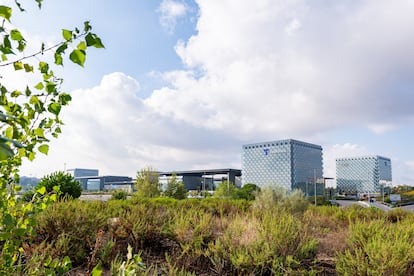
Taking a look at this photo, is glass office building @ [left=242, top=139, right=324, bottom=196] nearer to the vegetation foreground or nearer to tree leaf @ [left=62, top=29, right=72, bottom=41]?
the vegetation foreground

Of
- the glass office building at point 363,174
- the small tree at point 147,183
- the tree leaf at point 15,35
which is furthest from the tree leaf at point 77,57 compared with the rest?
the glass office building at point 363,174

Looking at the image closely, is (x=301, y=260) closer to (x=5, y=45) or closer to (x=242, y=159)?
(x=5, y=45)

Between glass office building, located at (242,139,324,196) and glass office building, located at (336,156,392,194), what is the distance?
25.8m

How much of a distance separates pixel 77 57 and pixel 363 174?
133 meters

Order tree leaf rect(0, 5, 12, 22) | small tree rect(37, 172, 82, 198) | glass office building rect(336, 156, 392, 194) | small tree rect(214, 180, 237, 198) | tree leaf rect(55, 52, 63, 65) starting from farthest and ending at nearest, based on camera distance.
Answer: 1. glass office building rect(336, 156, 392, 194)
2. small tree rect(214, 180, 237, 198)
3. small tree rect(37, 172, 82, 198)
4. tree leaf rect(55, 52, 63, 65)
5. tree leaf rect(0, 5, 12, 22)

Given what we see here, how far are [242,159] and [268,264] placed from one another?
325ft

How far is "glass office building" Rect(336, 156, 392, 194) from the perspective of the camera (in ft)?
375

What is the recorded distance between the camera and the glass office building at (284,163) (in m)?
88.2

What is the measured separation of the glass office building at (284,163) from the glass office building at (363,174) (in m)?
25.8

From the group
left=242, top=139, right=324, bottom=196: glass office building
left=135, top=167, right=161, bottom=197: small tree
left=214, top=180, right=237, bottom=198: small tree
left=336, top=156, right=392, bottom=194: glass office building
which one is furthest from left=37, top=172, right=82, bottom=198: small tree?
A: left=336, top=156, right=392, bottom=194: glass office building

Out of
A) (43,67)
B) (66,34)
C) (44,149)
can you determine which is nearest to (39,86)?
(43,67)

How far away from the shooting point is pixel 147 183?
1094 inches

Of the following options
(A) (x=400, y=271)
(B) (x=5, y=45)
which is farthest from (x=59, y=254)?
(A) (x=400, y=271)

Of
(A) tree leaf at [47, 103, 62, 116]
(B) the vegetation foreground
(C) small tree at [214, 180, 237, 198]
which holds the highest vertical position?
(A) tree leaf at [47, 103, 62, 116]
